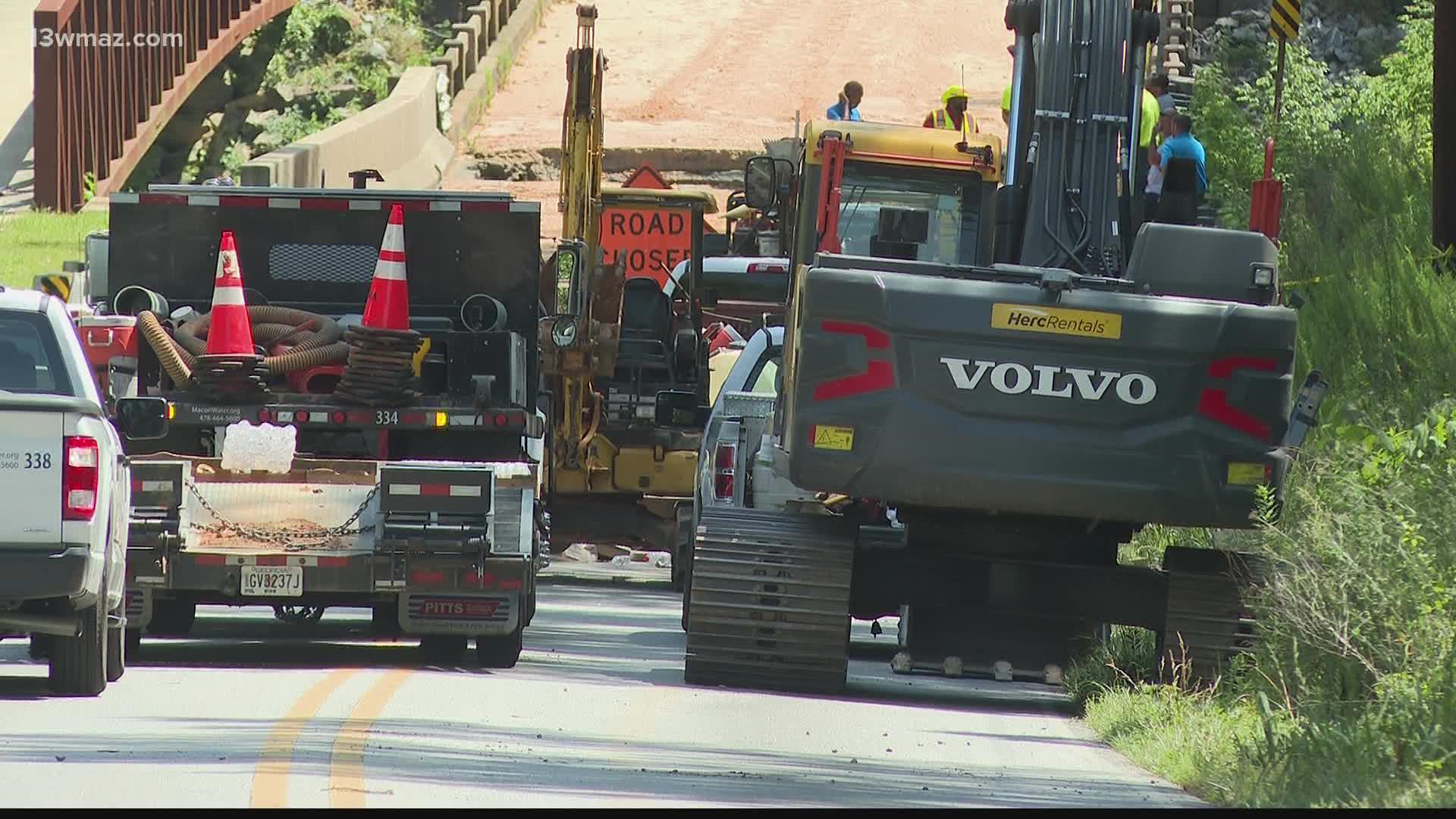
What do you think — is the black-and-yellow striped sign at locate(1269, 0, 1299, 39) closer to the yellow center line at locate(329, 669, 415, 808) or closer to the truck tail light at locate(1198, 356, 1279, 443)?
the truck tail light at locate(1198, 356, 1279, 443)

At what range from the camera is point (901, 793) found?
10.4 m

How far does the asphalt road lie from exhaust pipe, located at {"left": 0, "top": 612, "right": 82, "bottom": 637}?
342 mm

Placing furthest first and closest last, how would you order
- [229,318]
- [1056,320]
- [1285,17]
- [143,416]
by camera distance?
[1285,17]
[229,318]
[1056,320]
[143,416]

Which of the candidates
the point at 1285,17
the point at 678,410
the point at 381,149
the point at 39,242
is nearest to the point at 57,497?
the point at 678,410

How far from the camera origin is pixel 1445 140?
18.5 metres

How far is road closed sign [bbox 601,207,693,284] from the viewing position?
86.5ft

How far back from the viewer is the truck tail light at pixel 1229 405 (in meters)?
13.5

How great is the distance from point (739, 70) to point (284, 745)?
4142 centimetres

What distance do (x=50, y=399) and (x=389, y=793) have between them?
135 inches

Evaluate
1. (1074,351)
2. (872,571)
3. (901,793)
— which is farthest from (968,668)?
(901,793)

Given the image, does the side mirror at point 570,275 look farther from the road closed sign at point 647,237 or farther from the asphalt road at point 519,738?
the asphalt road at point 519,738

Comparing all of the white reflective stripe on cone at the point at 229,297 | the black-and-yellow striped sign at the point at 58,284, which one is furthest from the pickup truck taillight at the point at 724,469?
the black-and-yellow striped sign at the point at 58,284

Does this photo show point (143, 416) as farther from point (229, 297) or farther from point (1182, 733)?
point (1182, 733)

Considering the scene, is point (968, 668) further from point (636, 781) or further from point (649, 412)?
point (649, 412)
